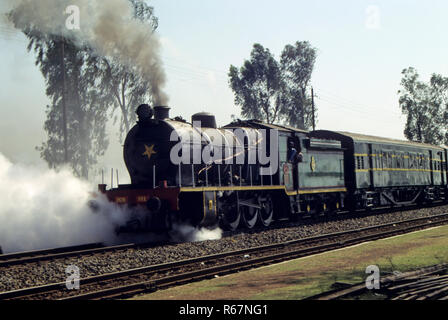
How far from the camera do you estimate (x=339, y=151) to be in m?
24.5

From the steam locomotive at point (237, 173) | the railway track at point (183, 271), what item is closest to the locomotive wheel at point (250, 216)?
the steam locomotive at point (237, 173)

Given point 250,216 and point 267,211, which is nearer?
point 250,216

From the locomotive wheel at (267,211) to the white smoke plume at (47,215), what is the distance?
19.7 ft

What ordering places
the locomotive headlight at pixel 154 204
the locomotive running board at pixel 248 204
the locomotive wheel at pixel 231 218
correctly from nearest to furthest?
the locomotive headlight at pixel 154 204 < the locomotive wheel at pixel 231 218 < the locomotive running board at pixel 248 204

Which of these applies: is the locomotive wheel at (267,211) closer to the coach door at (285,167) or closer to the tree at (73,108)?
the coach door at (285,167)

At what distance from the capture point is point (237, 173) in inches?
731

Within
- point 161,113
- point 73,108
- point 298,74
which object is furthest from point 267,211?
point 298,74

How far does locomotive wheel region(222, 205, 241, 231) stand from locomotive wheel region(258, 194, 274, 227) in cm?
163

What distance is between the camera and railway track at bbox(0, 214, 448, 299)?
9305mm

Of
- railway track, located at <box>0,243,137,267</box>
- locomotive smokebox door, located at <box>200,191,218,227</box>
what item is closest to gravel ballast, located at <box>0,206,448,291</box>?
railway track, located at <box>0,243,137,267</box>

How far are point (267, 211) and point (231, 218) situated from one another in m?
2.31

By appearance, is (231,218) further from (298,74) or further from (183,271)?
(298,74)

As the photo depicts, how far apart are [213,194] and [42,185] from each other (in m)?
5.37

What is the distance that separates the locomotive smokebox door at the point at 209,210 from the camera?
52.4 feet
